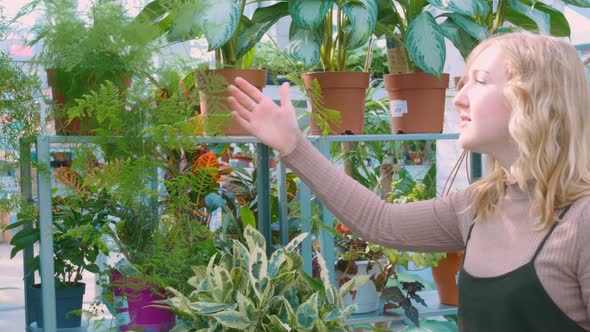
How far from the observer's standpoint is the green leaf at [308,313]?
1.35 m

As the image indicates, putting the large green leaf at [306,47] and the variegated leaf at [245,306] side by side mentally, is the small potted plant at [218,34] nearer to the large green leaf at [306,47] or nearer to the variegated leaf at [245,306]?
the large green leaf at [306,47]

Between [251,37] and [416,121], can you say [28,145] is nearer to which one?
[251,37]

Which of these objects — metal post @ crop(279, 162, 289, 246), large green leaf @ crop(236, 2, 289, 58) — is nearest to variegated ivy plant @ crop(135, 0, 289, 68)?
large green leaf @ crop(236, 2, 289, 58)

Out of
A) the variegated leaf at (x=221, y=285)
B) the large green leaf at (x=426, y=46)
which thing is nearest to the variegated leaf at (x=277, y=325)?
the variegated leaf at (x=221, y=285)

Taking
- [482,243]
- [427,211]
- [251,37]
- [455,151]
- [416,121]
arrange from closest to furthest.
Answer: [482,243] → [427,211] → [251,37] → [416,121] → [455,151]

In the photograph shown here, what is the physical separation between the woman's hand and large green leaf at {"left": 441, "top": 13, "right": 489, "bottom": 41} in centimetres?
107

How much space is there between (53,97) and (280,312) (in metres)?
0.85

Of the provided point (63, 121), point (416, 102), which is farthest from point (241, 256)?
point (416, 102)

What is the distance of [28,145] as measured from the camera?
5.78 ft

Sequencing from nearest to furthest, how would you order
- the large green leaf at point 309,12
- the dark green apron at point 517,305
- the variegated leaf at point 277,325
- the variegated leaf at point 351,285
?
the dark green apron at point 517,305 < the variegated leaf at point 277,325 < the variegated leaf at point 351,285 < the large green leaf at point 309,12

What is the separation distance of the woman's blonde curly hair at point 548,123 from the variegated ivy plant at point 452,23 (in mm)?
842

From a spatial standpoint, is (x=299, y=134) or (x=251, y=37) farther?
(x=251, y=37)

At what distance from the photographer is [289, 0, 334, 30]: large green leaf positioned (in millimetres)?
2018

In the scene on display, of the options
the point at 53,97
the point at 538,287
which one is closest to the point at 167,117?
the point at 53,97
